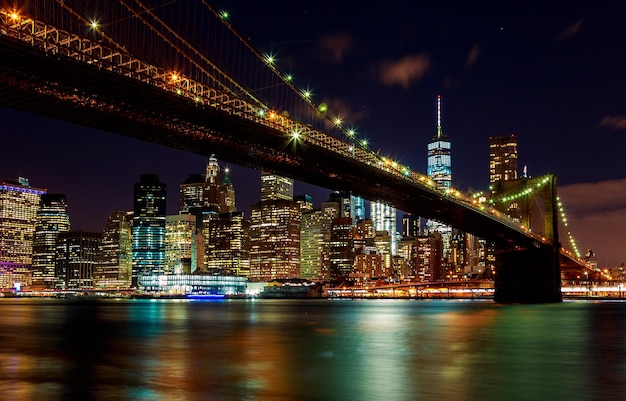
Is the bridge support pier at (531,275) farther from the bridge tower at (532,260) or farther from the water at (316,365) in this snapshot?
the water at (316,365)

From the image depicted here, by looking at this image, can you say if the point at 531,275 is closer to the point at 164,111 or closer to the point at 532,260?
the point at 532,260

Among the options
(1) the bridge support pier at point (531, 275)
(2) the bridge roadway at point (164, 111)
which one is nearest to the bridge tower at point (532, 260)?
(1) the bridge support pier at point (531, 275)

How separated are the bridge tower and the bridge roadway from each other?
1997cm

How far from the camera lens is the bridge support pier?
3044 inches

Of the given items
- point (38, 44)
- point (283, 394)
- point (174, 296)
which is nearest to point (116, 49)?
point (38, 44)

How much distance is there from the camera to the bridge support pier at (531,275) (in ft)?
254

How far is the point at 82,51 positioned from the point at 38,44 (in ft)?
7.33

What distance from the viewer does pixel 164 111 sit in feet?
126

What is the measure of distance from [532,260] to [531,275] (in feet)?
5.30

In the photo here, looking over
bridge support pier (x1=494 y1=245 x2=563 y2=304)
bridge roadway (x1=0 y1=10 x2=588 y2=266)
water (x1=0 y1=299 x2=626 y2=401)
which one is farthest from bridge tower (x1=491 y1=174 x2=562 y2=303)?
water (x1=0 y1=299 x2=626 y2=401)

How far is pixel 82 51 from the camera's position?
103 feet

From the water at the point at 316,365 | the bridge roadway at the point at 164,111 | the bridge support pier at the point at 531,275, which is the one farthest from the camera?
the bridge support pier at the point at 531,275

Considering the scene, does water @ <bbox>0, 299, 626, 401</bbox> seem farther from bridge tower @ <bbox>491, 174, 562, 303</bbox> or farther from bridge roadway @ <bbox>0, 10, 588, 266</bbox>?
bridge tower @ <bbox>491, 174, 562, 303</bbox>

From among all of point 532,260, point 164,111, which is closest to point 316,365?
point 164,111
